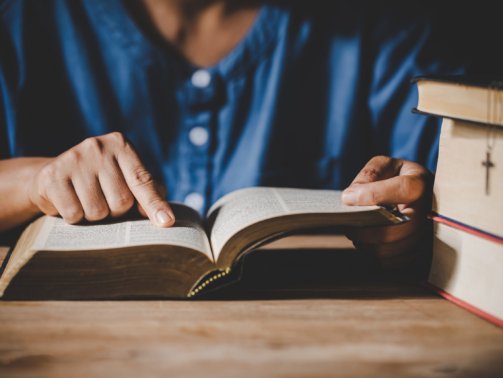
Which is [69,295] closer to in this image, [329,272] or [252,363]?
[252,363]

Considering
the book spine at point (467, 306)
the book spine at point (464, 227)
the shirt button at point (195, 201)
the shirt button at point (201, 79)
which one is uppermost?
the shirt button at point (201, 79)

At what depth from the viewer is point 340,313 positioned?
0.60 metres

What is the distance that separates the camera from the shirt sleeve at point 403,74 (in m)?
1.17

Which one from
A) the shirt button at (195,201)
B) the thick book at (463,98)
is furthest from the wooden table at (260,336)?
the shirt button at (195,201)

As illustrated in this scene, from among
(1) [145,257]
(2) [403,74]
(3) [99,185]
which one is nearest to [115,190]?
(3) [99,185]

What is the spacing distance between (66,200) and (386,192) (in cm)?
42

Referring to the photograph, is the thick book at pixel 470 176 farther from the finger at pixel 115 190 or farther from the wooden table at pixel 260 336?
the finger at pixel 115 190

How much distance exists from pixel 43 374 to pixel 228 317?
0.20 m

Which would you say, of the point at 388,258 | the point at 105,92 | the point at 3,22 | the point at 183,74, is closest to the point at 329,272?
the point at 388,258

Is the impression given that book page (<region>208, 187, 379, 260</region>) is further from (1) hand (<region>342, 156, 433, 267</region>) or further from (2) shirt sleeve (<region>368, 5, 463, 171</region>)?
(2) shirt sleeve (<region>368, 5, 463, 171</region>)

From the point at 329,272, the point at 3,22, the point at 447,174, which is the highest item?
the point at 3,22

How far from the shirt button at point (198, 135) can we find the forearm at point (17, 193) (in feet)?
1.28

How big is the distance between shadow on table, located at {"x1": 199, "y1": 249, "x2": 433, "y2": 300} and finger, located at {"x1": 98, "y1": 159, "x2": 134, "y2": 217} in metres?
0.17

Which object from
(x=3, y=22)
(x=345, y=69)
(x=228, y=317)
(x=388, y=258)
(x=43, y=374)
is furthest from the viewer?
(x=345, y=69)
